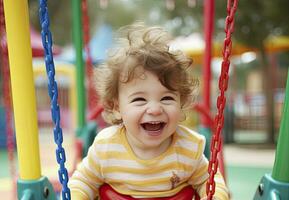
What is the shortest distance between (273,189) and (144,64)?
15.6 inches

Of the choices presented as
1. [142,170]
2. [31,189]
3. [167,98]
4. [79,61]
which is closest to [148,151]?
[142,170]

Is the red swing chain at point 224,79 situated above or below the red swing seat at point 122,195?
above

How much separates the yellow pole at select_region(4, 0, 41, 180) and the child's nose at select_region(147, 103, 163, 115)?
0.28m

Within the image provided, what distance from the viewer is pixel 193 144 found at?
1.05m

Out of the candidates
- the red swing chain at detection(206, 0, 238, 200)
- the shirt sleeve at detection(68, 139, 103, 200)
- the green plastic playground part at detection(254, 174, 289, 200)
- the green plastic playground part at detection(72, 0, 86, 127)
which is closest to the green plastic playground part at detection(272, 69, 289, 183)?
the green plastic playground part at detection(254, 174, 289, 200)

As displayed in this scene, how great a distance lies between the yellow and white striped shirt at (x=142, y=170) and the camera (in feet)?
3.32

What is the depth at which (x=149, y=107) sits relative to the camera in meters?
0.91

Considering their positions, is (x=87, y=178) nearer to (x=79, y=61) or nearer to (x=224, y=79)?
(x=224, y=79)

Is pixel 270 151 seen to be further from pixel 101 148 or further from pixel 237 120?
pixel 101 148

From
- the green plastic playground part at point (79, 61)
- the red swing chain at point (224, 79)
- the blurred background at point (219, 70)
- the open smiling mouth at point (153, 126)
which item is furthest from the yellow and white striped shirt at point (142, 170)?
the blurred background at point (219, 70)

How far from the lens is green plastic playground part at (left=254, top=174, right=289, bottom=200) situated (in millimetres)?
859

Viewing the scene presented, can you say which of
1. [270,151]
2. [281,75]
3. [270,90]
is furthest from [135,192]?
[281,75]

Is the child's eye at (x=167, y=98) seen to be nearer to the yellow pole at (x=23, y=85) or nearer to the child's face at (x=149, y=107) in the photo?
the child's face at (x=149, y=107)

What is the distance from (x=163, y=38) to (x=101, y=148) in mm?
323
